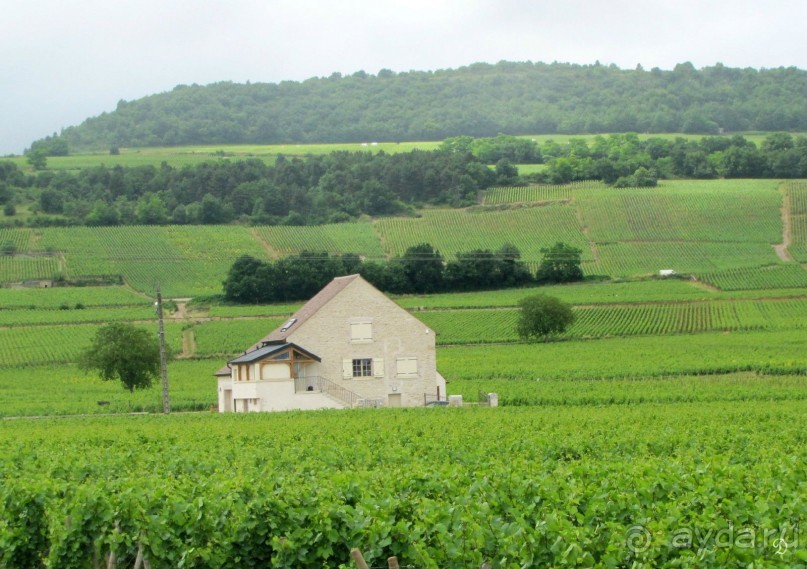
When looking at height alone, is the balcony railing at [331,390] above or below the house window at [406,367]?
below

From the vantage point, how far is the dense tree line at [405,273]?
9706 cm

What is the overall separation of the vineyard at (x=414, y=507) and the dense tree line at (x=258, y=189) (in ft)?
370

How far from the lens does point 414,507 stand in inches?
505

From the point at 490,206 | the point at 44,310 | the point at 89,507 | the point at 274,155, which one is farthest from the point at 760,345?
the point at 274,155

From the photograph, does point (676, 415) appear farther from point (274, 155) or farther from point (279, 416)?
point (274, 155)

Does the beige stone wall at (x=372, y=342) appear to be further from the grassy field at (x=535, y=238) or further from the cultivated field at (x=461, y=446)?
the grassy field at (x=535, y=238)

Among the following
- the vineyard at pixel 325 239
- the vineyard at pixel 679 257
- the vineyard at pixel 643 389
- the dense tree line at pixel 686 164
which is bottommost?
the vineyard at pixel 643 389

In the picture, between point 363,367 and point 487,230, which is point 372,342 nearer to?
point 363,367

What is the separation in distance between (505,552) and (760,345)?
5993 cm

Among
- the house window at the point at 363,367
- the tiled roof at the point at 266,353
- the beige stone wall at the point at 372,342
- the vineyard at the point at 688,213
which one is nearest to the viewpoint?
the tiled roof at the point at 266,353

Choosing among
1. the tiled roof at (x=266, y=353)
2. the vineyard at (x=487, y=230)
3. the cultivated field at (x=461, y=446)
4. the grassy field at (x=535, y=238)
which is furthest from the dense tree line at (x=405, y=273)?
the tiled roof at (x=266, y=353)

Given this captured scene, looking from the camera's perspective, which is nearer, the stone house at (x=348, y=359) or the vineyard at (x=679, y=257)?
the stone house at (x=348, y=359)

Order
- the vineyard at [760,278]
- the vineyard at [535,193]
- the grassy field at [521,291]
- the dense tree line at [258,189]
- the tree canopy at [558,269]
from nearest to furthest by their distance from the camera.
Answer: the grassy field at [521,291] < the vineyard at [760,278] < the tree canopy at [558,269] < the dense tree line at [258,189] < the vineyard at [535,193]

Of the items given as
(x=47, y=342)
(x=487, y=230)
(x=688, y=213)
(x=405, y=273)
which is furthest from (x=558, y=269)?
(x=47, y=342)
